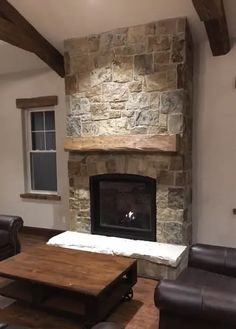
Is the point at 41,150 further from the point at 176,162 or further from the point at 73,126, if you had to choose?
the point at 176,162

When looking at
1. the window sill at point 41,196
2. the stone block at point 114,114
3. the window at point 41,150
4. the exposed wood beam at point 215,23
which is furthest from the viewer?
the window at point 41,150

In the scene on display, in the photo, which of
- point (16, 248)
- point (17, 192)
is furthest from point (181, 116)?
point (17, 192)

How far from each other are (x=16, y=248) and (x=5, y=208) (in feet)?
5.83

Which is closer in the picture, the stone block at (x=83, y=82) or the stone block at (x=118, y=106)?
the stone block at (x=118, y=106)

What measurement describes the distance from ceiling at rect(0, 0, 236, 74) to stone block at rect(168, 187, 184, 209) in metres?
1.94

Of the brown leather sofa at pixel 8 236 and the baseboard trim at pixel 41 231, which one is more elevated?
the brown leather sofa at pixel 8 236

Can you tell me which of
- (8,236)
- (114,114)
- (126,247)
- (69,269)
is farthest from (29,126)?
(69,269)

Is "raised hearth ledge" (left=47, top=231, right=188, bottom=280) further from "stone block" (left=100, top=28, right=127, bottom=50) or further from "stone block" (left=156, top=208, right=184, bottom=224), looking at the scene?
"stone block" (left=100, top=28, right=127, bottom=50)

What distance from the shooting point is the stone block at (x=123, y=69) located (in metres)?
3.95

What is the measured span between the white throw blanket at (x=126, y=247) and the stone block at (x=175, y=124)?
1381 mm

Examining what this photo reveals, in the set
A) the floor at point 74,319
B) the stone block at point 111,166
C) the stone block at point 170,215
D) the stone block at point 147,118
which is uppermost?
the stone block at point 147,118

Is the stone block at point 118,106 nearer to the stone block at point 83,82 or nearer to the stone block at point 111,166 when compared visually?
the stone block at point 83,82

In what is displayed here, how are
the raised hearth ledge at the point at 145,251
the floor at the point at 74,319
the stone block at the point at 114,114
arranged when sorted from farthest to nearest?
the stone block at the point at 114,114
the raised hearth ledge at the point at 145,251
the floor at the point at 74,319

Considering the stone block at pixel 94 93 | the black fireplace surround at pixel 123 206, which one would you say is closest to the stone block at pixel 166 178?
the black fireplace surround at pixel 123 206
